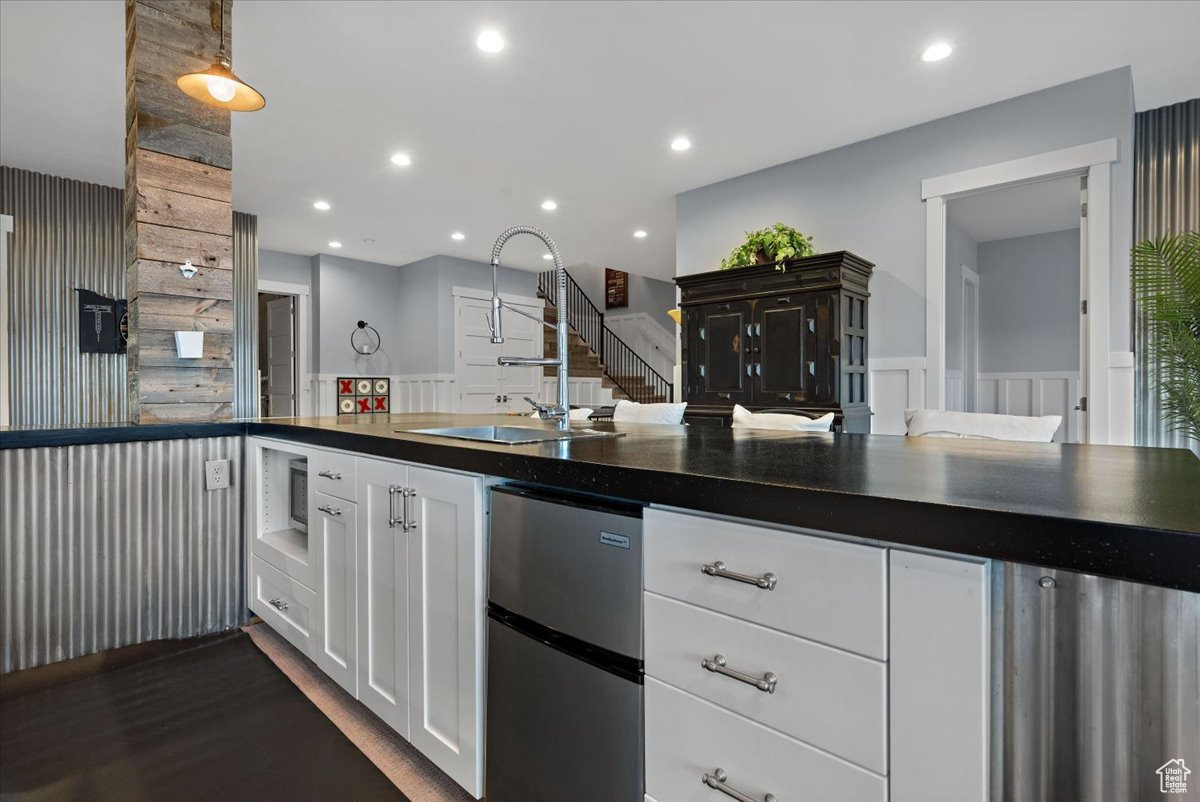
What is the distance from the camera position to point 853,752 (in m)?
0.74

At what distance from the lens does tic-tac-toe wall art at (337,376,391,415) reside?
761cm

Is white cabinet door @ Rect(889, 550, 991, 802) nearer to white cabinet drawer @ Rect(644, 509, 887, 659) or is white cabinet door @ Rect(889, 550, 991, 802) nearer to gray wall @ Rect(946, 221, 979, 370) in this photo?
white cabinet drawer @ Rect(644, 509, 887, 659)

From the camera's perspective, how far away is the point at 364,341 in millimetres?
7852

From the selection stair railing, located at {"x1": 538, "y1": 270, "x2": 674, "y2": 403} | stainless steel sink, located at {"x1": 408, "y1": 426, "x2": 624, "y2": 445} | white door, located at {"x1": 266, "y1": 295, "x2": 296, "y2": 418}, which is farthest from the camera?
stair railing, located at {"x1": 538, "y1": 270, "x2": 674, "y2": 403}

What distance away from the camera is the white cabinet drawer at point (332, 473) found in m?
1.70

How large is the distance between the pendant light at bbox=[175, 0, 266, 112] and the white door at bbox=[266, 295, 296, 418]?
5.88m

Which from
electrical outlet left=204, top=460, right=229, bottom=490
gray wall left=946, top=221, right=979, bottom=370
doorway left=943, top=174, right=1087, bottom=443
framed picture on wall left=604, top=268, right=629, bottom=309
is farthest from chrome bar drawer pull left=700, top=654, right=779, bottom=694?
framed picture on wall left=604, top=268, right=629, bottom=309

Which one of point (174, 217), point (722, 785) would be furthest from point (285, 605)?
point (722, 785)

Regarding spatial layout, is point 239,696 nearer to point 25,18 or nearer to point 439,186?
point 25,18

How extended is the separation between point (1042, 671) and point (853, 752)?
0.81ft

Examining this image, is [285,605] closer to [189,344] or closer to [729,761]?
[189,344]

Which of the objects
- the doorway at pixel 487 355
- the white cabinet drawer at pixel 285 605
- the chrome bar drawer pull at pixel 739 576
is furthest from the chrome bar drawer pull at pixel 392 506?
the doorway at pixel 487 355

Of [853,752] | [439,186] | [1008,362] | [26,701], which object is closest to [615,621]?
[853,752]

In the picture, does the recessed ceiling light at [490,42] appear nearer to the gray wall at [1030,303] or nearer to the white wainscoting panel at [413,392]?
the white wainscoting panel at [413,392]
